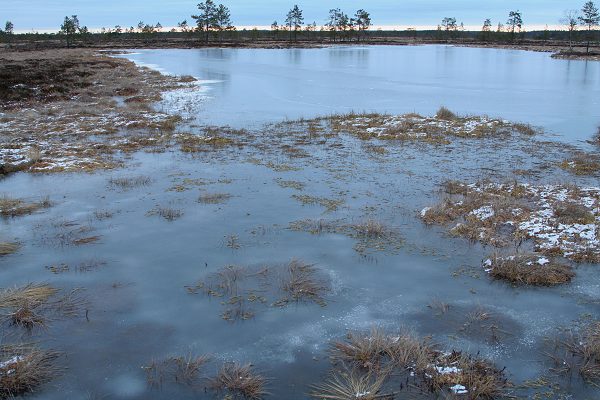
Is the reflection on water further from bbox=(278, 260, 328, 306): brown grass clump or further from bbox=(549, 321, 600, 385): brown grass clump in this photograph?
bbox=(549, 321, 600, 385): brown grass clump

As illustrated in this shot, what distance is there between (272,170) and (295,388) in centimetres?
1180

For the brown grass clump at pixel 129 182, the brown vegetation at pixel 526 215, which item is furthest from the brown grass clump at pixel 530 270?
the brown grass clump at pixel 129 182

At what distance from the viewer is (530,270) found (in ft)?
34.2

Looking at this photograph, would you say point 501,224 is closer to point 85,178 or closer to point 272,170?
point 272,170

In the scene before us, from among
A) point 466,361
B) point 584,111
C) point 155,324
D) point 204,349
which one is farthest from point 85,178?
point 584,111

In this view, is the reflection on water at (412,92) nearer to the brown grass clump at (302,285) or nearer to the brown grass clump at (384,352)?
the brown grass clump at (302,285)

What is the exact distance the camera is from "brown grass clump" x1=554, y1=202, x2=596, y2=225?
12.7m

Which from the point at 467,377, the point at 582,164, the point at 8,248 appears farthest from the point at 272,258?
the point at 582,164

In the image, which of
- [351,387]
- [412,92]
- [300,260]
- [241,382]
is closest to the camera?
[351,387]

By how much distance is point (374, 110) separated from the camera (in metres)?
31.4

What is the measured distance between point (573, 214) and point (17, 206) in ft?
50.4

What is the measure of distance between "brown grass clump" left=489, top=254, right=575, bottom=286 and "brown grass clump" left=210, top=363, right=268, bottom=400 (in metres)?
5.78

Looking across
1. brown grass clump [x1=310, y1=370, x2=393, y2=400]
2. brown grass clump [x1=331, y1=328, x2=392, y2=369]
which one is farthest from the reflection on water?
brown grass clump [x1=310, y1=370, x2=393, y2=400]

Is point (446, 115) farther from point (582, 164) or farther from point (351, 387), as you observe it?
point (351, 387)
